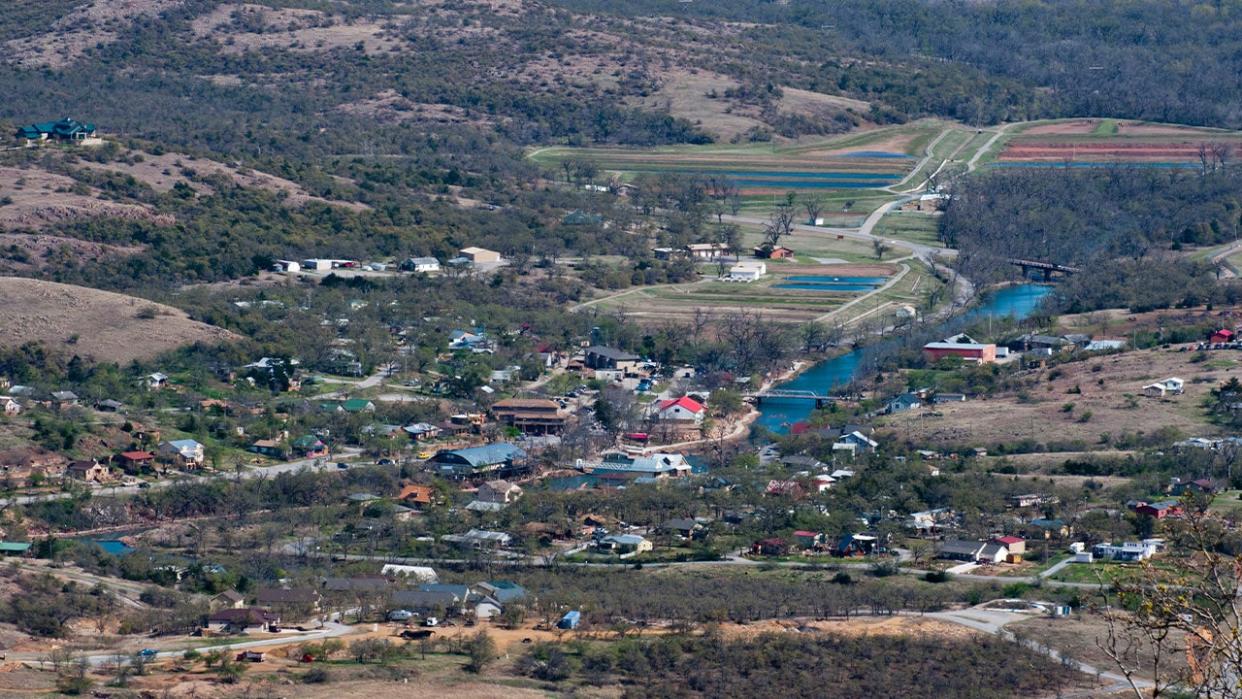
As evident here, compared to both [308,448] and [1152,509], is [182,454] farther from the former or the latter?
[1152,509]

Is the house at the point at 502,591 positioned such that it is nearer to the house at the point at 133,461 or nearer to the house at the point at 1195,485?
the house at the point at 133,461

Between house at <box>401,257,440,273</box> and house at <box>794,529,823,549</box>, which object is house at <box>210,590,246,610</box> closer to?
house at <box>794,529,823,549</box>

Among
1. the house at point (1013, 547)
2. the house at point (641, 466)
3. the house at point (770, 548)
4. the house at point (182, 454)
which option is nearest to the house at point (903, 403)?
the house at point (641, 466)

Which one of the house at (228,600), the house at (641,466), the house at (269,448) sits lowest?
the house at (641,466)

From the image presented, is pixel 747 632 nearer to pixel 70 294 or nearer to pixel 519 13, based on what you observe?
pixel 70 294

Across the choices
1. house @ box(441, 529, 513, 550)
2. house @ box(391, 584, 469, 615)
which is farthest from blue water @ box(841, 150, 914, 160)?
house @ box(391, 584, 469, 615)

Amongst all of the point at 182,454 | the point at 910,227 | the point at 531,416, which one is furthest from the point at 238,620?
the point at 910,227
